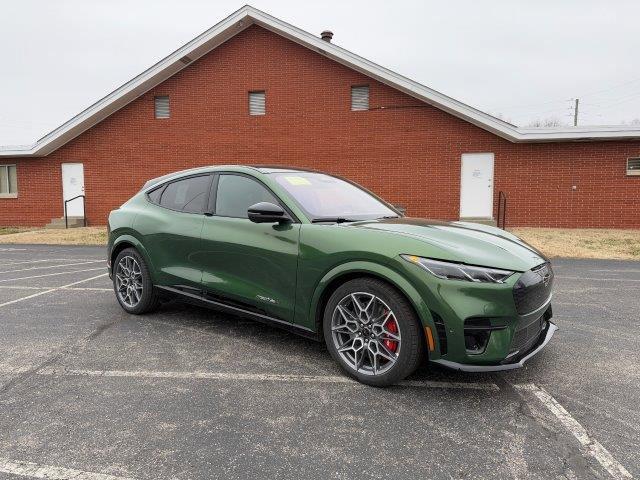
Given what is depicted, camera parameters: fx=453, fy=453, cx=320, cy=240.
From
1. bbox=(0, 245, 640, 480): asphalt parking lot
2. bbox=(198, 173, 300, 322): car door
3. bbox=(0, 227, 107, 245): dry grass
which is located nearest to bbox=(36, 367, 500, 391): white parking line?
bbox=(0, 245, 640, 480): asphalt parking lot

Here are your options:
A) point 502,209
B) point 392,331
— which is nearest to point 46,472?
point 392,331

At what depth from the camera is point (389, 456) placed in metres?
2.29

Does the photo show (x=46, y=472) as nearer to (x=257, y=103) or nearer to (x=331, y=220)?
(x=331, y=220)

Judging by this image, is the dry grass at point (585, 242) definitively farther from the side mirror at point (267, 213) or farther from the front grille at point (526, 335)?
the side mirror at point (267, 213)

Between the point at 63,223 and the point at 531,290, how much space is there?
1818 cm

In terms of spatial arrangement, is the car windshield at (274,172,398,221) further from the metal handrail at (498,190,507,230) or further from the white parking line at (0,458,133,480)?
the metal handrail at (498,190,507,230)

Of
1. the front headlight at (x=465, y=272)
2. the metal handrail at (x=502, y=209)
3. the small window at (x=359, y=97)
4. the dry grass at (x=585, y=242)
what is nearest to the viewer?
the front headlight at (x=465, y=272)

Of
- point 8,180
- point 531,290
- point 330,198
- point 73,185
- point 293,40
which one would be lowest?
point 531,290

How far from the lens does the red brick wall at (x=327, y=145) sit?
47.8 ft

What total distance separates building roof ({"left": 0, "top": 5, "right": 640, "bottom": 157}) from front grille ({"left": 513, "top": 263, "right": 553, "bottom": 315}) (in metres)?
12.3

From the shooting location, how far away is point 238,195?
4.03 metres

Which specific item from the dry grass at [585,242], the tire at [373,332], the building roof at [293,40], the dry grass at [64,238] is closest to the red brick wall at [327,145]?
the building roof at [293,40]

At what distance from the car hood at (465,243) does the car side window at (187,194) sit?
167 centimetres

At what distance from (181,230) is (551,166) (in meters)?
13.7
